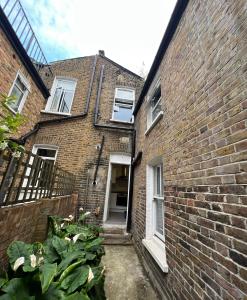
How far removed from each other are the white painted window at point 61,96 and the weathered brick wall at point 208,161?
5916 millimetres

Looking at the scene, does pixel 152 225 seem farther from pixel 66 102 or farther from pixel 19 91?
pixel 66 102

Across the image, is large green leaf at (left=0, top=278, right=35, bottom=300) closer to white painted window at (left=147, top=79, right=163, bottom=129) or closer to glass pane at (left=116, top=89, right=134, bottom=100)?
white painted window at (left=147, top=79, right=163, bottom=129)

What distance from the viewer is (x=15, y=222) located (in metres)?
1.85

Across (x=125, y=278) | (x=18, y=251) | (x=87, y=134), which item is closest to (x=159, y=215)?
(x=125, y=278)

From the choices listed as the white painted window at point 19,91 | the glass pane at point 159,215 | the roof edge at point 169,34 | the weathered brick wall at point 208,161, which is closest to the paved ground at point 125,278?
the weathered brick wall at point 208,161

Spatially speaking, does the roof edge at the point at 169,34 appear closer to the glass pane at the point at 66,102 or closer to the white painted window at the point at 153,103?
the white painted window at the point at 153,103

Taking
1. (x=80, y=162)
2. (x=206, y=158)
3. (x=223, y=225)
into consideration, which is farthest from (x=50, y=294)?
(x=80, y=162)

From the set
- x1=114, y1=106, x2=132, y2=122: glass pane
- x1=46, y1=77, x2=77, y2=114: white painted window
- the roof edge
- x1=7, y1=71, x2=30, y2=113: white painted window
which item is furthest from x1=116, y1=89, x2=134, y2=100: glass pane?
x1=7, y1=71, x2=30, y2=113: white painted window

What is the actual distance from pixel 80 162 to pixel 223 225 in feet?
17.6

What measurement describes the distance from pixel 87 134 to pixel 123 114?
205 centimetres

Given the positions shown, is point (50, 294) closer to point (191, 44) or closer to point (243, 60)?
point (243, 60)

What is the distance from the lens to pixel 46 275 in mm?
1321

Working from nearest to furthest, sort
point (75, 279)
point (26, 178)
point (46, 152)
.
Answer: point (75, 279)
point (26, 178)
point (46, 152)

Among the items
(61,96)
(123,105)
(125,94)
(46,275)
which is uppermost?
(125,94)
